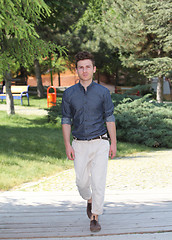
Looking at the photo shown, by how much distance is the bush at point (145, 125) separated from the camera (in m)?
11.4

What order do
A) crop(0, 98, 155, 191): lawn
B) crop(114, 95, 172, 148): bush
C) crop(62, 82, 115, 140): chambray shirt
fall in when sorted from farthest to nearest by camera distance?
crop(114, 95, 172, 148): bush
crop(0, 98, 155, 191): lawn
crop(62, 82, 115, 140): chambray shirt

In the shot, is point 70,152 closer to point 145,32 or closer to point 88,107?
point 88,107

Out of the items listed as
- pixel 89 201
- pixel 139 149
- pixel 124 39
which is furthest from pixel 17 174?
pixel 124 39

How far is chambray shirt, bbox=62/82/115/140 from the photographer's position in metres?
3.40

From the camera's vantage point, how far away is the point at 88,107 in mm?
3389

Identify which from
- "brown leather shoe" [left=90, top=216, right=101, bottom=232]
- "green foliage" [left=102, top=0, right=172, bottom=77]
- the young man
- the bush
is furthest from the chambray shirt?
"green foliage" [left=102, top=0, right=172, bottom=77]

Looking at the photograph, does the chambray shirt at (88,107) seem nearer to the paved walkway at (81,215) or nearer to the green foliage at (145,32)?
the paved walkway at (81,215)

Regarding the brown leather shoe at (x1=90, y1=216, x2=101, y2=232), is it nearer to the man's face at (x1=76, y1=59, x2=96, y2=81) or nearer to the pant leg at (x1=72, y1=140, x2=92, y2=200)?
the pant leg at (x1=72, y1=140, x2=92, y2=200)

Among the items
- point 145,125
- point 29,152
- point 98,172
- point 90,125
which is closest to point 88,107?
point 90,125

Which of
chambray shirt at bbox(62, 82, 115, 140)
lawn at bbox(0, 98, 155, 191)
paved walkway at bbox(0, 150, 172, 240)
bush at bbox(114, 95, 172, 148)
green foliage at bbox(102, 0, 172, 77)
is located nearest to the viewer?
paved walkway at bbox(0, 150, 172, 240)

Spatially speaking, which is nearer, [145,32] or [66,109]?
[66,109]

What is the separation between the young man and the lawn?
3117 millimetres

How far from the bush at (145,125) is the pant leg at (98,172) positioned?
311 inches

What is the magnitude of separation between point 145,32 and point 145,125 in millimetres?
11231
